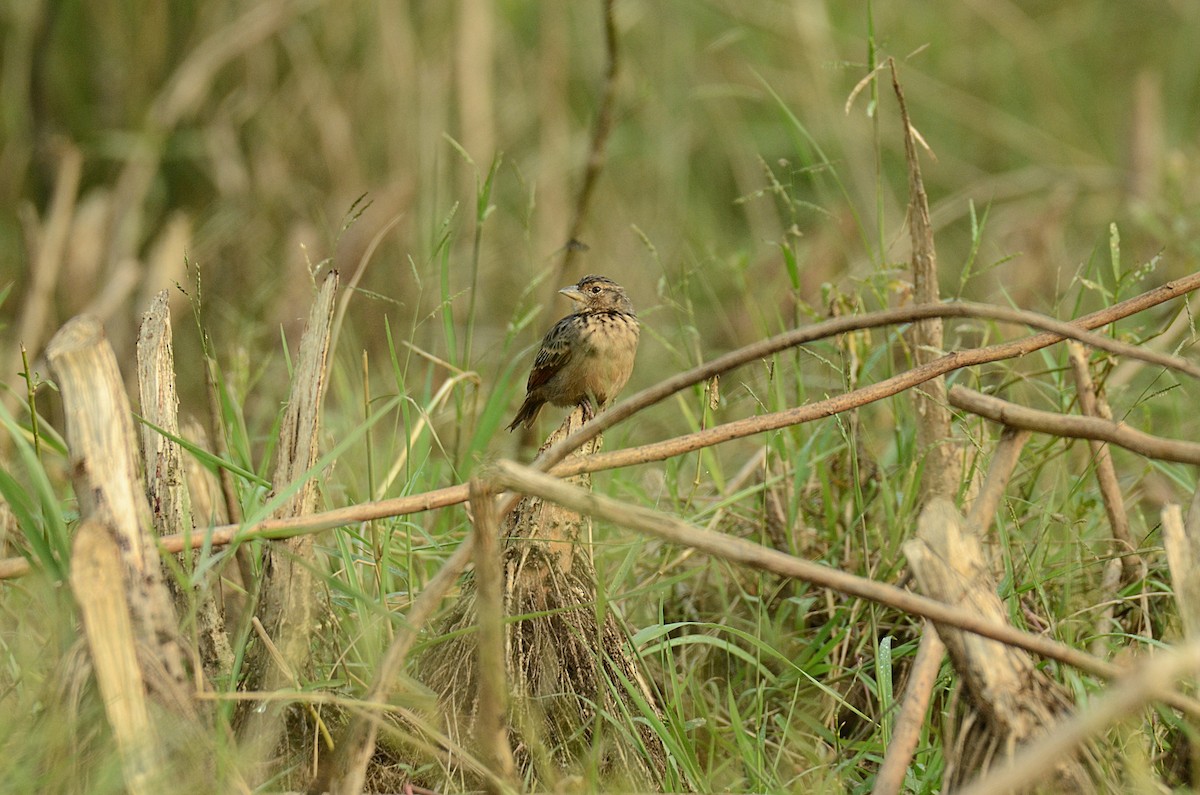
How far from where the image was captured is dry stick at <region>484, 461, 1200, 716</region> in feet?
5.76

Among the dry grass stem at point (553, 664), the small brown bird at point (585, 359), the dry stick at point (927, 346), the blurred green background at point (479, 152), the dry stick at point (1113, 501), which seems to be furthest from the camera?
the blurred green background at point (479, 152)

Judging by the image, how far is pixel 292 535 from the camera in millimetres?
2250

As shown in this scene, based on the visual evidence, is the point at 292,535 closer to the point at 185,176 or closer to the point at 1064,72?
the point at 185,176

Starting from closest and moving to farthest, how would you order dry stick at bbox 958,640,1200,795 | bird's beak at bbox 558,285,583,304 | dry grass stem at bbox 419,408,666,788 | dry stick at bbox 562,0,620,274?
dry stick at bbox 958,640,1200,795, dry grass stem at bbox 419,408,666,788, dry stick at bbox 562,0,620,274, bird's beak at bbox 558,285,583,304

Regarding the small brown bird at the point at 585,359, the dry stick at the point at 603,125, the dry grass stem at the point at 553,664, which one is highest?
the dry stick at the point at 603,125

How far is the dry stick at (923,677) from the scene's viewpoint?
1.97 m

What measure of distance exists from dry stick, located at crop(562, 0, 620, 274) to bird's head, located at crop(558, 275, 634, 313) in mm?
135

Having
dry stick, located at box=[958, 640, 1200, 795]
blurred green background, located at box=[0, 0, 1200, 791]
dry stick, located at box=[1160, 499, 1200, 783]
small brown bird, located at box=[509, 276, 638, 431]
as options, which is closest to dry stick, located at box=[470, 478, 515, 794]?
dry stick, located at box=[958, 640, 1200, 795]

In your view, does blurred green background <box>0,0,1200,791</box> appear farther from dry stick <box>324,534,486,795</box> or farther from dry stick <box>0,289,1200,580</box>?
dry stick <box>324,534,486,795</box>

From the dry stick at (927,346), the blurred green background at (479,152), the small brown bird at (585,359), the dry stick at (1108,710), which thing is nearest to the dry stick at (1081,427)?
the dry stick at (1108,710)

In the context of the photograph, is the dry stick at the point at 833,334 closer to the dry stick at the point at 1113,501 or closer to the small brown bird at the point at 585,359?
the dry stick at the point at 1113,501

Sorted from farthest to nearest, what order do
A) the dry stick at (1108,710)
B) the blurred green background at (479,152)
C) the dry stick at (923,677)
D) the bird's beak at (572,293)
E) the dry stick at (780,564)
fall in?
1. the blurred green background at (479,152)
2. the bird's beak at (572,293)
3. the dry stick at (923,677)
4. the dry stick at (780,564)
5. the dry stick at (1108,710)

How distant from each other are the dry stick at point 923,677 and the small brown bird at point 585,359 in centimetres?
178

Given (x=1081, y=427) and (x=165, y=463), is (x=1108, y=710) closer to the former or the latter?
(x=1081, y=427)
